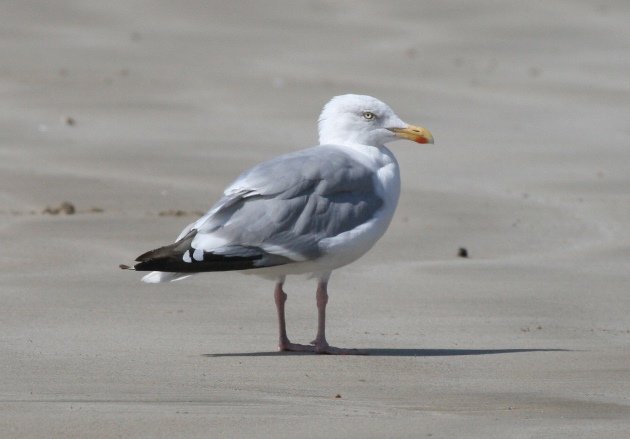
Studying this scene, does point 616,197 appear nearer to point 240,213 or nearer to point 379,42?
point 240,213

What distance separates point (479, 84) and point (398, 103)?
139 centimetres

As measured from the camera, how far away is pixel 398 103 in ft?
46.8

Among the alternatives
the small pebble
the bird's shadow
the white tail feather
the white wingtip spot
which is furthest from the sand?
the white wingtip spot

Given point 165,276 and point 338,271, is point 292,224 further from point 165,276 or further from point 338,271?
point 338,271

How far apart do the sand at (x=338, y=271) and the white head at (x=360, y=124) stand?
93cm

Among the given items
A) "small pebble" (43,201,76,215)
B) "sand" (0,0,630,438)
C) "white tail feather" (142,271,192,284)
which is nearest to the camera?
"sand" (0,0,630,438)

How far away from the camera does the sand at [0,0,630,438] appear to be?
5281 mm

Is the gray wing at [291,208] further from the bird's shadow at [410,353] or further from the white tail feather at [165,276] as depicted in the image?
the bird's shadow at [410,353]

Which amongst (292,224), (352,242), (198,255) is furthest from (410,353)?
(198,255)

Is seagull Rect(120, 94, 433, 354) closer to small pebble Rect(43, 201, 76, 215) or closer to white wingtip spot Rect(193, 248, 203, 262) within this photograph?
white wingtip spot Rect(193, 248, 203, 262)

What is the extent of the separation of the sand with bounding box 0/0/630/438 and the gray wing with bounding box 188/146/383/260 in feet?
1.66

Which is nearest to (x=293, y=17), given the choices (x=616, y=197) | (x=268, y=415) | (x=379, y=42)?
(x=379, y=42)

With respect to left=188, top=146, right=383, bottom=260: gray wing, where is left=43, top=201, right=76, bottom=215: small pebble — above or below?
above

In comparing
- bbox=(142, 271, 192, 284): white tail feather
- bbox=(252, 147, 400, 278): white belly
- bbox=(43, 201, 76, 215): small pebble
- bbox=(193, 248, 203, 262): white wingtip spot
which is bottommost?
bbox=(142, 271, 192, 284): white tail feather
